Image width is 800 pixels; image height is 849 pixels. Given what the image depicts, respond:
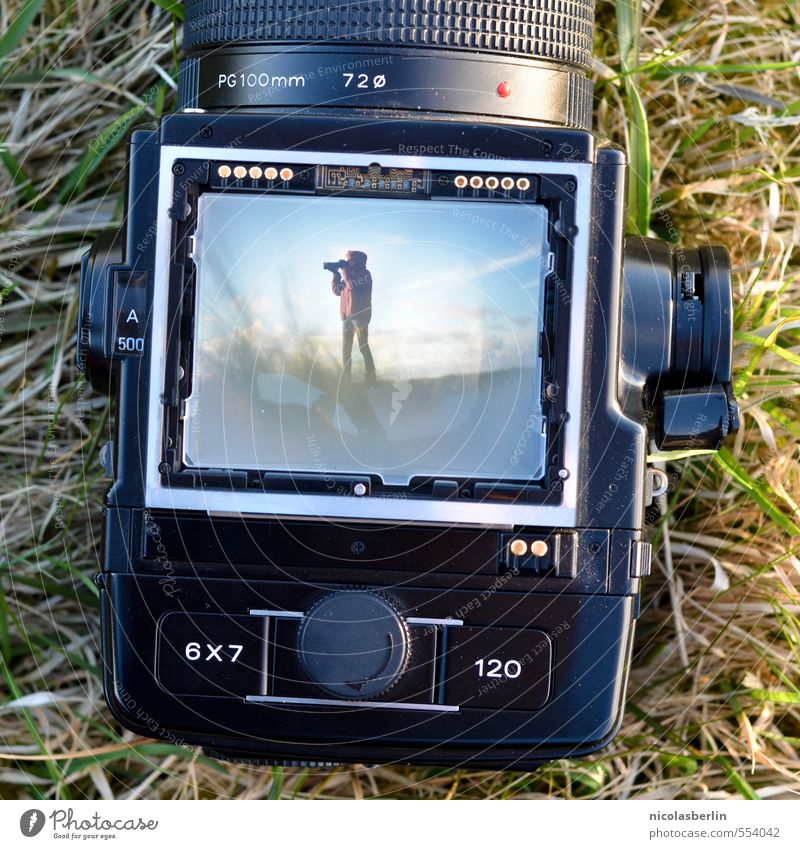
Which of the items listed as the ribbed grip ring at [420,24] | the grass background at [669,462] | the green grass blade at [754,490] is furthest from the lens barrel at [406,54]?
the green grass blade at [754,490]

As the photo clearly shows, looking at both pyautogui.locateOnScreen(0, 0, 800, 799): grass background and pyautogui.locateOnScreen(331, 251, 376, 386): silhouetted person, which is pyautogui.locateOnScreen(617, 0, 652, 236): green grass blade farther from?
Result: pyautogui.locateOnScreen(331, 251, 376, 386): silhouetted person

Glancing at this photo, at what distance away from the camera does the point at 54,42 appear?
3.35 feet

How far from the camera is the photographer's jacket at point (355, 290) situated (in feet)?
2.43

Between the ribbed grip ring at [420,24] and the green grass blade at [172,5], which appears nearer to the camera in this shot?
the ribbed grip ring at [420,24]

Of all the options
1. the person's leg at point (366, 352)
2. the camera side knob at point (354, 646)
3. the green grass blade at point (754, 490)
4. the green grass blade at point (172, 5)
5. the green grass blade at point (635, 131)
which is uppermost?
the green grass blade at point (172, 5)

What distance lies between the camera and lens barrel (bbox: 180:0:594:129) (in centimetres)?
73

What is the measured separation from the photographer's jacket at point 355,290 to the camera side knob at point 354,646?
8.6 inches

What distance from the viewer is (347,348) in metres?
0.74

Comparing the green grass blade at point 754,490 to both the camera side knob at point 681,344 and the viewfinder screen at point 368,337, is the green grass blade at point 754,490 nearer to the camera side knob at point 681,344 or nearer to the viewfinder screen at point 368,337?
the camera side knob at point 681,344

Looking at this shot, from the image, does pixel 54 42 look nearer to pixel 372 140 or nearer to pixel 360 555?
pixel 372 140

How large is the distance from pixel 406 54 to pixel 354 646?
0.45 meters

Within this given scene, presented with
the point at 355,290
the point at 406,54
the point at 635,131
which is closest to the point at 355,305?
the point at 355,290

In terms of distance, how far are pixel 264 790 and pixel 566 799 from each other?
302 mm

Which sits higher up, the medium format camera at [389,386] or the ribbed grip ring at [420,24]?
the ribbed grip ring at [420,24]
